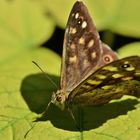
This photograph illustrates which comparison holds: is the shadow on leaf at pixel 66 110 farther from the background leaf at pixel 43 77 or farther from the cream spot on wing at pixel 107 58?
the cream spot on wing at pixel 107 58

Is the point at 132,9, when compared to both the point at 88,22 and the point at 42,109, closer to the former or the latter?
the point at 88,22

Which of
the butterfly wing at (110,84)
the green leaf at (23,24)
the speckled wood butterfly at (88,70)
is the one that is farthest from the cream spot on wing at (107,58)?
the green leaf at (23,24)

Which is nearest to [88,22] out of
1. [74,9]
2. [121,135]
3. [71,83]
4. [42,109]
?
[74,9]

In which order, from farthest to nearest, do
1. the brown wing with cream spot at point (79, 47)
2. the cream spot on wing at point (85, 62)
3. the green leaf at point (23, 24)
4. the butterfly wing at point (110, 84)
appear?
1. the green leaf at point (23, 24)
2. the cream spot on wing at point (85, 62)
3. the brown wing with cream spot at point (79, 47)
4. the butterfly wing at point (110, 84)

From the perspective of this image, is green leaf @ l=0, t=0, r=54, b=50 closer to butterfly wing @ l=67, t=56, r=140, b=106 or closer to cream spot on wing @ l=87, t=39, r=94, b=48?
cream spot on wing @ l=87, t=39, r=94, b=48

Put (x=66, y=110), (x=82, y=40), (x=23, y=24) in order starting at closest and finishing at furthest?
(x=66, y=110) → (x=82, y=40) → (x=23, y=24)

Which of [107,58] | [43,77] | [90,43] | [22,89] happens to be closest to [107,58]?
[107,58]

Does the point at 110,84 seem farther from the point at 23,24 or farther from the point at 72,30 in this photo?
the point at 23,24
